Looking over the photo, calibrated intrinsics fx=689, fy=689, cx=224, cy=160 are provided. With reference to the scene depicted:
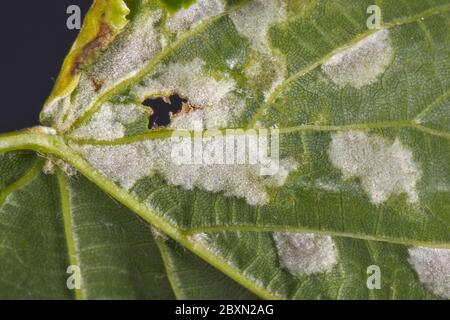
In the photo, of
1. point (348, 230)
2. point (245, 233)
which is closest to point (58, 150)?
point (245, 233)

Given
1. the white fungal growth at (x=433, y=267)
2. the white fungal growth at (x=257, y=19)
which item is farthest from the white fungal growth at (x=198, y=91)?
the white fungal growth at (x=433, y=267)

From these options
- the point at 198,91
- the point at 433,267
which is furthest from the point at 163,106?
the point at 433,267

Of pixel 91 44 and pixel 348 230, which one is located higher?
pixel 91 44

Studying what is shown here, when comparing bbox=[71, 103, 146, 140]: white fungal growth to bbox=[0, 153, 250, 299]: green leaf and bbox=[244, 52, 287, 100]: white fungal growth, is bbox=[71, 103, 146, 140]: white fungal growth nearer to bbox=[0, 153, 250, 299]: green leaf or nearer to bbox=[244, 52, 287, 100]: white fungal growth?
bbox=[0, 153, 250, 299]: green leaf

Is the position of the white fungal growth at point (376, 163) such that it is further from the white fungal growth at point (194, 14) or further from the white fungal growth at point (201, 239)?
the white fungal growth at point (194, 14)

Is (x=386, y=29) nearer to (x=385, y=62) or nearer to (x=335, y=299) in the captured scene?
(x=385, y=62)
